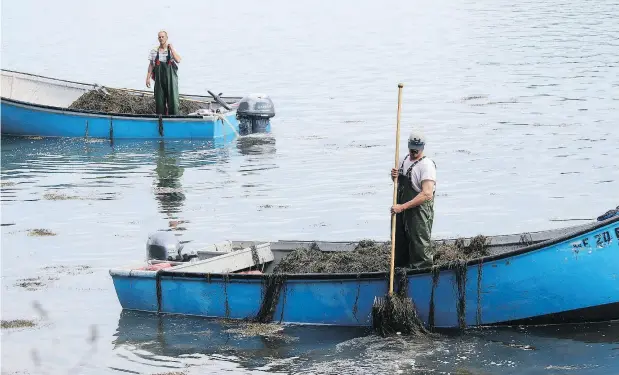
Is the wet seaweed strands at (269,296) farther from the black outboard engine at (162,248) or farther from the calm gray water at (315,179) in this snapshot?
the black outboard engine at (162,248)

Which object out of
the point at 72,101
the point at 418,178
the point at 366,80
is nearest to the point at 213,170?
the point at 72,101

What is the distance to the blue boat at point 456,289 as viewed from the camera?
43.7 ft

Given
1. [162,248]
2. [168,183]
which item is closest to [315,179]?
[168,183]

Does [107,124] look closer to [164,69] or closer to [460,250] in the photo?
[164,69]

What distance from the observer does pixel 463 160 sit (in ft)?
86.7

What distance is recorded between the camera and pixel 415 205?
13.6 metres

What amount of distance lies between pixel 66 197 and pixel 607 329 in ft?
40.2

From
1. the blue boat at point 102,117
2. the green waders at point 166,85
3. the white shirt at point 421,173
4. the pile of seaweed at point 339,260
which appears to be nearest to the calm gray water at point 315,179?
the blue boat at point 102,117

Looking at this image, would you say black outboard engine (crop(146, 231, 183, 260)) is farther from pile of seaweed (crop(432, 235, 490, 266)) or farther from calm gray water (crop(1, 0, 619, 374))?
pile of seaweed (crop(432, 235, 490, 266))

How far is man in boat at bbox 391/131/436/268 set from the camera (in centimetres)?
1359

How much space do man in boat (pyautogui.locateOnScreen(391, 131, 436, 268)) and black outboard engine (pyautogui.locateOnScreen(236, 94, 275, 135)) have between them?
50.0 ft

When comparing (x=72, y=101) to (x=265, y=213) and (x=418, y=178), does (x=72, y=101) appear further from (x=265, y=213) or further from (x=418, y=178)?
(x=418, y=178)

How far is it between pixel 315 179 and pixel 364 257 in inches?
388

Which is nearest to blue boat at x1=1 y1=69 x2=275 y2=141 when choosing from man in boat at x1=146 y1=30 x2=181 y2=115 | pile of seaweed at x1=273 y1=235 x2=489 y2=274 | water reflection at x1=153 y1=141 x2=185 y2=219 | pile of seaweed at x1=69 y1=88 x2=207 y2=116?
pile of seaweed at x1=69 y1=88 x2=207 y2=116
